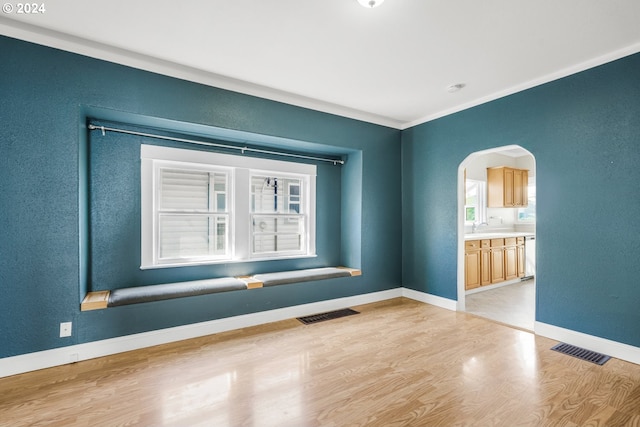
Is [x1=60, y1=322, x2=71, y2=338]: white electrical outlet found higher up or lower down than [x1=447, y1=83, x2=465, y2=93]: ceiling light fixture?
lower down

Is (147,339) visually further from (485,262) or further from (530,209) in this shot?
(530,209)

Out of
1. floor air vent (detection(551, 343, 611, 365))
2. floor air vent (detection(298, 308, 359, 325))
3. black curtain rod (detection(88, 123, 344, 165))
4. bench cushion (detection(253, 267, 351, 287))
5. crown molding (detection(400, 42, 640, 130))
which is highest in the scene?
crown molding (detection(400, 42, 640, 130))

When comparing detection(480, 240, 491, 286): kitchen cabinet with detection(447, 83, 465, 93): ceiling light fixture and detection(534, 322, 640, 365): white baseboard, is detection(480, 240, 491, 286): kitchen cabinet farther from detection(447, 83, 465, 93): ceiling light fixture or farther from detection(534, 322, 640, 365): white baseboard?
detection(447, 83, 465, 93): ceiling light fixture

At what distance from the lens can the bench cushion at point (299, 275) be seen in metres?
3.56

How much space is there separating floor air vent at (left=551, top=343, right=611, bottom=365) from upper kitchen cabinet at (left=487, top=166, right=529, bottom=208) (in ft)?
12.2

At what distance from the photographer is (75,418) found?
183 cm

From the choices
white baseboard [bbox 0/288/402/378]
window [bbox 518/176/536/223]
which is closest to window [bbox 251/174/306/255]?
white baseboard [bbox 0/288/402/378]

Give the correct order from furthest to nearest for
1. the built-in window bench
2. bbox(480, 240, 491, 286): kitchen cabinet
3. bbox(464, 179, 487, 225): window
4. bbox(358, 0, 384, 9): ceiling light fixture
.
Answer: bbox(464, 179, 487, 225): window
bbox(480, 240, 491, 286): kitchen cabinet
the built-in window bench
bbox(358, 0, 384, 9): ceiling light fixture

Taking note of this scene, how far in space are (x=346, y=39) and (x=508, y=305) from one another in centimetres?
409

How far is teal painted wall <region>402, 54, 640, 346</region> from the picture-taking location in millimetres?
2566

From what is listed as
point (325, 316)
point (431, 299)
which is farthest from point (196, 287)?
point (431, 299)

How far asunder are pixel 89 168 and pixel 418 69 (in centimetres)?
339

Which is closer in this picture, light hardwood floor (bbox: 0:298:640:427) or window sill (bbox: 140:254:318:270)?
light hardwood floor (bbox: 0:298:640:427)

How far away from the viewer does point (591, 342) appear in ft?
9.00
